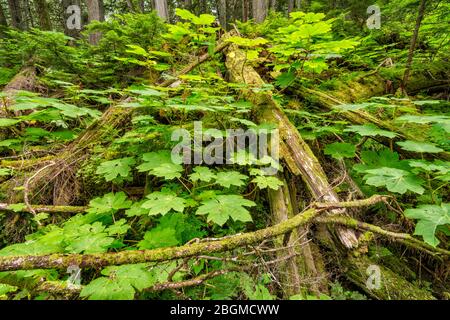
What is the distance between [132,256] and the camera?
Result: 4.74 ft

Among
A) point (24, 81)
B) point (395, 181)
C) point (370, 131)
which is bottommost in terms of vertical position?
point (395, 181)

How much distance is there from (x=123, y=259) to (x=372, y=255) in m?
1.93

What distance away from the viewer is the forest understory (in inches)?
65.2

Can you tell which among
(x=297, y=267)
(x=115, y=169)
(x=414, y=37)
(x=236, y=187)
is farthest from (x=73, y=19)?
(x=297, y=267)

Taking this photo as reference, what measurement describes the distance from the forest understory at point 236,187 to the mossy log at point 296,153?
15 mm

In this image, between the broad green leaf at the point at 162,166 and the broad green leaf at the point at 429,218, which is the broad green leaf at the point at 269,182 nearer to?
the broad green leaf at the point at 162,166

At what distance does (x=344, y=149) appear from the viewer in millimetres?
2686

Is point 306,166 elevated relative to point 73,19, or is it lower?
lower

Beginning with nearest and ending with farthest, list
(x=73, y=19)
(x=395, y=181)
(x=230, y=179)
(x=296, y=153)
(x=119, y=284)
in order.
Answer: (x=119, y=284), (x=395, y=181), (x=230, y=179), (x=296, y=153), (x=73, y=19)

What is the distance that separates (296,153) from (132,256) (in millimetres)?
1761

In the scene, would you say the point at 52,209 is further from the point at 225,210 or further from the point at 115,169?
the point at 225,210

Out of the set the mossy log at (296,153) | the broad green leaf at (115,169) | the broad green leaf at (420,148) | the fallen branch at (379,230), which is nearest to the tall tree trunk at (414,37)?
the broad green leaf at (420,148)
